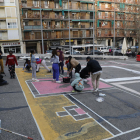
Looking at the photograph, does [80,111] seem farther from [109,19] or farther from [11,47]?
[109,19]

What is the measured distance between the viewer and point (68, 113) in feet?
18.5

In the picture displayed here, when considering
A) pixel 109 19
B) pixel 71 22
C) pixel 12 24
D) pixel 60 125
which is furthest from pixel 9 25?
pixel 60 125

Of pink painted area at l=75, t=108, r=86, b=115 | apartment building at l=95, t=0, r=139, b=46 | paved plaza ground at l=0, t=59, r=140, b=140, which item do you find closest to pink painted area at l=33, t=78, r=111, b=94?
paved plaza ground at l=0, t=59, r=140, b=140

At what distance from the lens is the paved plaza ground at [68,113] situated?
177 inches

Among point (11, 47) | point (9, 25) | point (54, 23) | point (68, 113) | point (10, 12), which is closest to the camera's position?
point (68, 113)

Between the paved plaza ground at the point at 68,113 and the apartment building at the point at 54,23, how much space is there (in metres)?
36.1

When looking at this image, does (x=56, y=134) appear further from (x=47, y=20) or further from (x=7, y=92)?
(x=47, y=20)

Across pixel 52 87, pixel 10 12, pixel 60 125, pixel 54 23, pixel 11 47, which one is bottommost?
pixel 60 125

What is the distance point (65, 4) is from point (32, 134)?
150 feet

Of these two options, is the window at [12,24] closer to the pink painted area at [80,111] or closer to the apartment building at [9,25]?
the apartment building at [9,25]

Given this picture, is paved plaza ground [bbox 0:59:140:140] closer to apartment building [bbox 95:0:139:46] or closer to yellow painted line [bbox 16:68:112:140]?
yellow painted line [bbox 16:68:112:140]

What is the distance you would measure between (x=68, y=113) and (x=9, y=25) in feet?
128

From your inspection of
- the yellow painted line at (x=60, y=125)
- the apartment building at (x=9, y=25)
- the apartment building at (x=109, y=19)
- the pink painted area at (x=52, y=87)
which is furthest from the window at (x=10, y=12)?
the yellow painted line at (x=60, y=125)

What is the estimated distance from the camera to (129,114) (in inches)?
223
